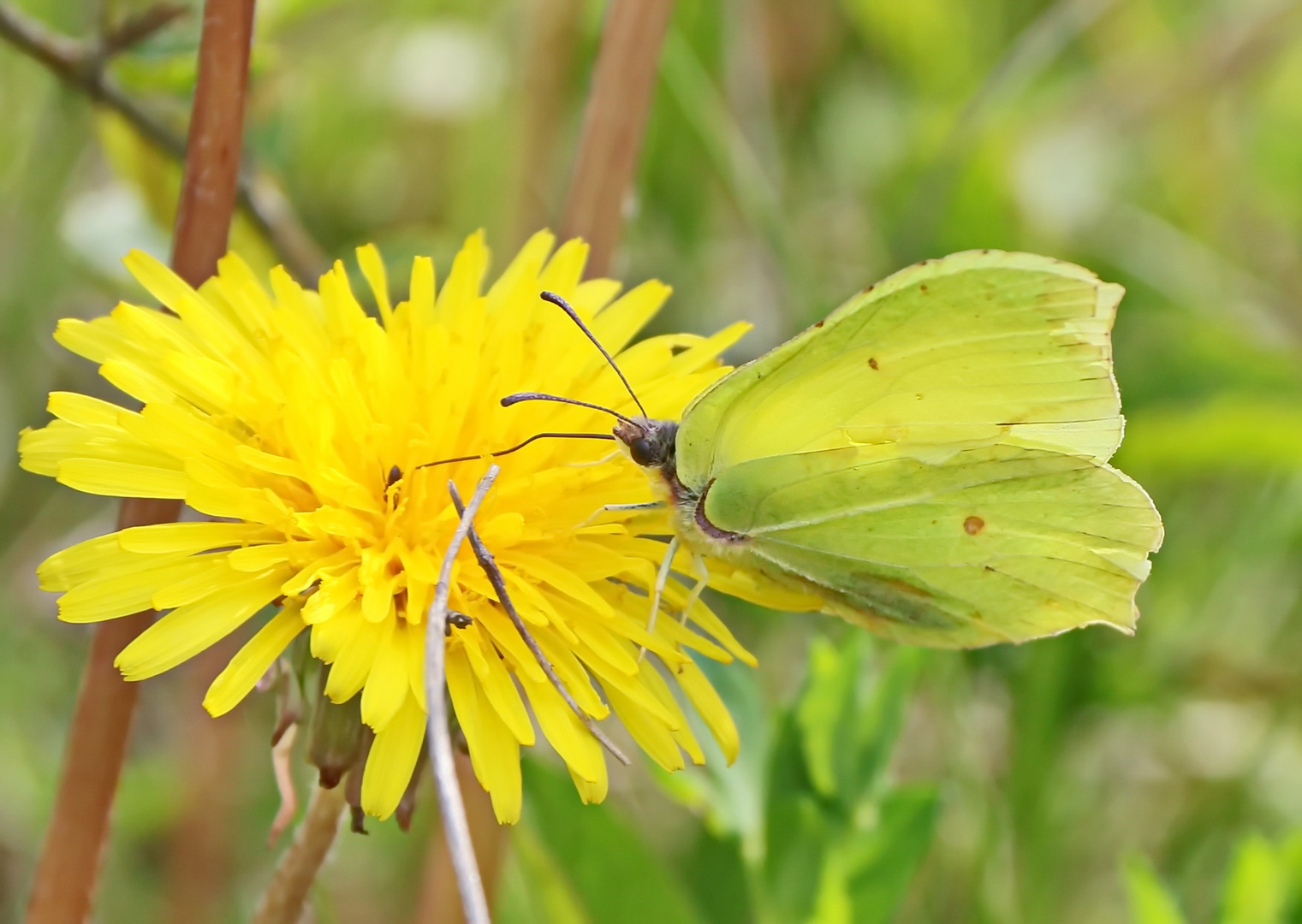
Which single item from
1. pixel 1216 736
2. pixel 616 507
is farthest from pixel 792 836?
pixel 1216 736

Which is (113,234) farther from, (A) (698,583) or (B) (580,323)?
(A) (698,583)

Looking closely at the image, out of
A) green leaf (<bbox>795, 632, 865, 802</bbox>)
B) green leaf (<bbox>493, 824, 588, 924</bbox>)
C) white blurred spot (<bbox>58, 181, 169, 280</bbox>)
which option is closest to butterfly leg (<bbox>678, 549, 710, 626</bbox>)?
green leaf (<bbox>795, 632, 865, 802</bbox>)

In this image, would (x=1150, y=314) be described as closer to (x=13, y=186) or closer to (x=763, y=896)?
(x=763, y=896)

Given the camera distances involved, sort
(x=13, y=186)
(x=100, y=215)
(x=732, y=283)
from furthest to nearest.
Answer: (x=732, y=283) → (x=13, y=186) → (x=100, y=215)

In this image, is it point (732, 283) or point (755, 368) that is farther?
point (732, 283)

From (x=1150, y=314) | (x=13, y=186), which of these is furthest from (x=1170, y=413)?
(x=13, y=186)

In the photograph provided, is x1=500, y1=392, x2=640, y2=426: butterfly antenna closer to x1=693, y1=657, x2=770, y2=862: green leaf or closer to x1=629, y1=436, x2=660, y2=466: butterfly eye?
x1=629, y1=436, x2=660, y2=466: butterfly eye
